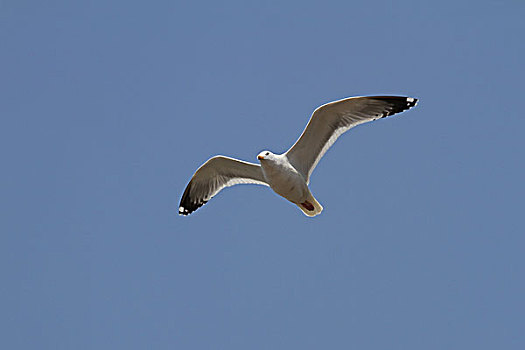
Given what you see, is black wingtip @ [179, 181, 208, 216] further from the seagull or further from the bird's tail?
the bird's tail

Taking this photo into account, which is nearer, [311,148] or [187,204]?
[311,148]

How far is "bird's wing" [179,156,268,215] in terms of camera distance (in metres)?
11.3

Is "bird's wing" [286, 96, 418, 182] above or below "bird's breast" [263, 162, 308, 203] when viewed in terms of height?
above

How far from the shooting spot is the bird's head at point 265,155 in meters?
10.3

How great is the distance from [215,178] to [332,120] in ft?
6.92

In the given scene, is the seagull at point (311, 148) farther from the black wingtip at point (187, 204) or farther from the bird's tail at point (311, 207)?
the black wingtip at point (187, 204)

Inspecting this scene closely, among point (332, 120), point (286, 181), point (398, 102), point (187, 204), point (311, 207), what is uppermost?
point (398, 102)

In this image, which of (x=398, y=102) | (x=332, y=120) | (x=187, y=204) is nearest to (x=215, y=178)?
(x=187, y=204)

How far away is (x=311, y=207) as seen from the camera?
1096cm

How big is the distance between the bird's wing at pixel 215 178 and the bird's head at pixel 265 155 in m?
0.70

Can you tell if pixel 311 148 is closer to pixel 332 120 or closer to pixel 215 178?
pixel 332 120

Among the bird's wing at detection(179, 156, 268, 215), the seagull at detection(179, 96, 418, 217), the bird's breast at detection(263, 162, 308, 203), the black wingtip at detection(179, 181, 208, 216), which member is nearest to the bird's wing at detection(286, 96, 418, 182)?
the seagull at detection(179, 96, 418, 217)

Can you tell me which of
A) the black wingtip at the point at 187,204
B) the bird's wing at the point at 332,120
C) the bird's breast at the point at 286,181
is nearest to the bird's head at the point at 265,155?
the bird's breast at the point at 286,181

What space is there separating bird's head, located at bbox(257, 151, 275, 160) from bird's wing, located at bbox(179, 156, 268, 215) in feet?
2.29
